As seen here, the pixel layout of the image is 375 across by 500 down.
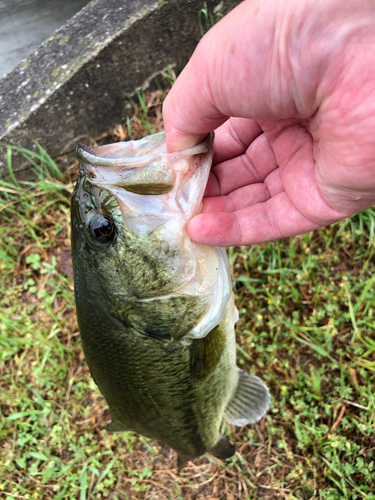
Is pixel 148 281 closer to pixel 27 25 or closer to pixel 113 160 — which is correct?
pixel 113 160

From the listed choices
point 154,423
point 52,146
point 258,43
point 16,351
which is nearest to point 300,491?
point 154,423

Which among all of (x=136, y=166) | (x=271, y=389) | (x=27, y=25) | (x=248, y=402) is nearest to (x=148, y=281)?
(x=136, y=166)

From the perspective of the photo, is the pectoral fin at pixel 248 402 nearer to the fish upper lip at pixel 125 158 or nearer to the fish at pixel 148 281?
the fish at pixel 148 281

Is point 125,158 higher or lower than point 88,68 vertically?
lower

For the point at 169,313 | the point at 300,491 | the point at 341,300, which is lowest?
the point at 300,491

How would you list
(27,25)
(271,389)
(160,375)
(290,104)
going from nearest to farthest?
1. (290,104)
2. (160,375)
3. (271,389)
4. (27,25)

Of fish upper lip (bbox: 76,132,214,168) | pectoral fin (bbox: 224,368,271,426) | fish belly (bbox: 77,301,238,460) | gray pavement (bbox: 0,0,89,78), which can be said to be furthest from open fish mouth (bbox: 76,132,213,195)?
gray pavement (bbox: 0,0,89,78)

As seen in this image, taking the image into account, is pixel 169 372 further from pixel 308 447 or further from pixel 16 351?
pixel 16 351

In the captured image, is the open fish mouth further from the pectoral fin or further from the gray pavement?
the gray pavement
